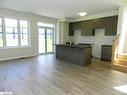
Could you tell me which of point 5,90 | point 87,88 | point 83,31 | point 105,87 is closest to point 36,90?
point 5,90

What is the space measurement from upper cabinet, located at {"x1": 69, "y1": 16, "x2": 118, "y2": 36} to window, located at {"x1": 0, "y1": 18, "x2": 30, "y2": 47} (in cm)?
355

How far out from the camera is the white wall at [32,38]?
553 centimetres

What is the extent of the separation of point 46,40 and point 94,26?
361cm

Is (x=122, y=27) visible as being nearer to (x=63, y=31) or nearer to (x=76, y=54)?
(x=76, y=54)

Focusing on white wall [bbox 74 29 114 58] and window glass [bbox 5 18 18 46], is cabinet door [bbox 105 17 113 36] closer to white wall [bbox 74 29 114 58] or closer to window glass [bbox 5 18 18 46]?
white wall [bbox 74 29 114 58]

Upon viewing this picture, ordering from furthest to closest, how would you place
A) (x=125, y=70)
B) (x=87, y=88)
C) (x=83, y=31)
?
(x=83, y=31) → (x=125, y=70) → (x=87, y=88)

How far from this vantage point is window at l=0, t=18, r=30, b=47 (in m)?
5.50

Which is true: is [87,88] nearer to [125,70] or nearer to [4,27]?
[125,70]

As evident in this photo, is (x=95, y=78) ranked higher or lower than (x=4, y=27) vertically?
lower

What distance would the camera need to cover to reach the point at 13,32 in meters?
5.91

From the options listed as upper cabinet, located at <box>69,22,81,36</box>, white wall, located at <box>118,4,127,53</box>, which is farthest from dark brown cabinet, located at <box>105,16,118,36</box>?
upper cabinet, located at <box>69,22,81,36</box>

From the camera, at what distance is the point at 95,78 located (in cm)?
334

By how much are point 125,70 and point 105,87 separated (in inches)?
68.5

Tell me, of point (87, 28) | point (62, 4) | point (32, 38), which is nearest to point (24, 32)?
point (32, 38)
